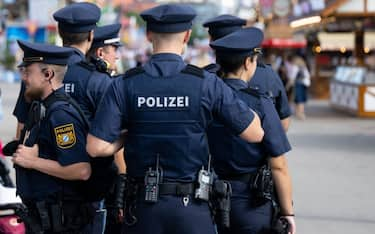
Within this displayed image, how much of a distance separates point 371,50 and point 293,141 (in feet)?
52.7

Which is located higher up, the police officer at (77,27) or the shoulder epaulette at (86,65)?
the police officer at (77,27)

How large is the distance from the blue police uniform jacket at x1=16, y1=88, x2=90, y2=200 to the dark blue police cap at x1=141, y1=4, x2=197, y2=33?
25.7 inches

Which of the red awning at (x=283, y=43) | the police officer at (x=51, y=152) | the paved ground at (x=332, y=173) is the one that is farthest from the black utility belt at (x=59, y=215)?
the red awning at (x=283, y=43)

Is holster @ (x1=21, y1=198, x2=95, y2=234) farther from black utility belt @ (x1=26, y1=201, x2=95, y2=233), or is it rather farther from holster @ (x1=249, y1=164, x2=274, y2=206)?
holster @ (x1=249, y1=164, x2=274, y2=206)

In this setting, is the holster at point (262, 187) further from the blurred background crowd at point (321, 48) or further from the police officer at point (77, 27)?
the blurred background crowd at point (321, 48)

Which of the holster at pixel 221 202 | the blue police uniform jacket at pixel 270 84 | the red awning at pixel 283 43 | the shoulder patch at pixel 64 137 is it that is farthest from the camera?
the red awning at pixel 283 43

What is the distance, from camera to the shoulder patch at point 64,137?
4.51 meters

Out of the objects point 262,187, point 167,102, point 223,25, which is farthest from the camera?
point 223,25

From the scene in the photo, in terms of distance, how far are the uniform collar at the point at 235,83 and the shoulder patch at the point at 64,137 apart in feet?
2.91

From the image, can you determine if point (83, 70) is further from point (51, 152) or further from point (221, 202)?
point (221, 202)

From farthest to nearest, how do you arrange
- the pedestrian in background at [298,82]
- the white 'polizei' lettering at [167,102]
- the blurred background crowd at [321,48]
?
the blurred background crowd at [321,48] → the pedestrian in background at [298,82] → the white 'polizei' lettering at [167,102]

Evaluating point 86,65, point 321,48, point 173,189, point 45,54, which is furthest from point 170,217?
point 321,48

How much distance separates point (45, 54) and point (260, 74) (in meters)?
2.13

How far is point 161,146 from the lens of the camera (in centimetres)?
426
